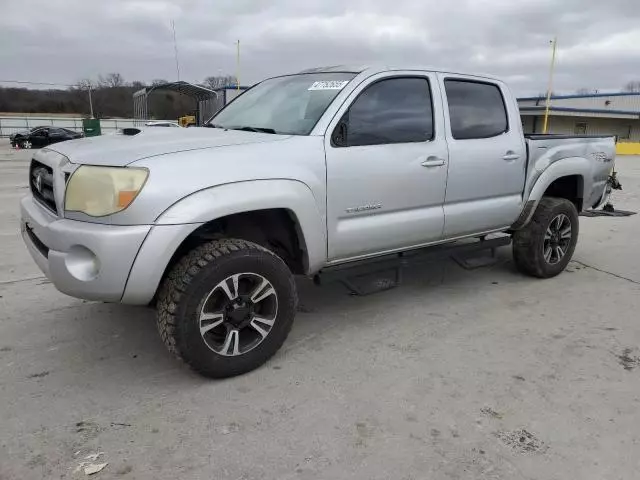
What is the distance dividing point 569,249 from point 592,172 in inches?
31.6

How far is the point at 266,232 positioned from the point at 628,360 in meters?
2.53

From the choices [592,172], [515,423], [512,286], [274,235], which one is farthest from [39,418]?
[592,172]

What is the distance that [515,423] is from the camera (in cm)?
272

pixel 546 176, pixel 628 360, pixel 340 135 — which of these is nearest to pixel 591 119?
pixel 546 176

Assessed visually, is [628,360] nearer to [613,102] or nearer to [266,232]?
[266,232]

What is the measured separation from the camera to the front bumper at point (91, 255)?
2680mm

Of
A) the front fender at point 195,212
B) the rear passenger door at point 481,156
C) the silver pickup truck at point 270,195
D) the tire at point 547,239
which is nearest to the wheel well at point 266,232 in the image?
the silver pickup truck at point 270,195

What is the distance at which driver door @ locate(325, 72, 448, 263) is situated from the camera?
135 inches

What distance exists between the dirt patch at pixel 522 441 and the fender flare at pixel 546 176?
260cm

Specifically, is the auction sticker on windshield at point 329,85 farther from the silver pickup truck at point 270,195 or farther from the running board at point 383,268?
the running board at point 383,268

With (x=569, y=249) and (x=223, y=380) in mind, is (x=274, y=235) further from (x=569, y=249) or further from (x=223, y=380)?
(x=569, y=249)

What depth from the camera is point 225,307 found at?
3057mm

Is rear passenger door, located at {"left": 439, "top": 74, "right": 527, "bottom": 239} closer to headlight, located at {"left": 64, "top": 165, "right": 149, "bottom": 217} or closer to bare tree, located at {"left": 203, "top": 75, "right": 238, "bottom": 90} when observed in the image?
headlight, located at {"left": 64, "top": 165, "right": 149, "bottom": 217}

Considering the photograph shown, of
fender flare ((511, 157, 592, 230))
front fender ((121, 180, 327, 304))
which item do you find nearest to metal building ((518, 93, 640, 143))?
fender flare ((511, 157, 592, 230))
